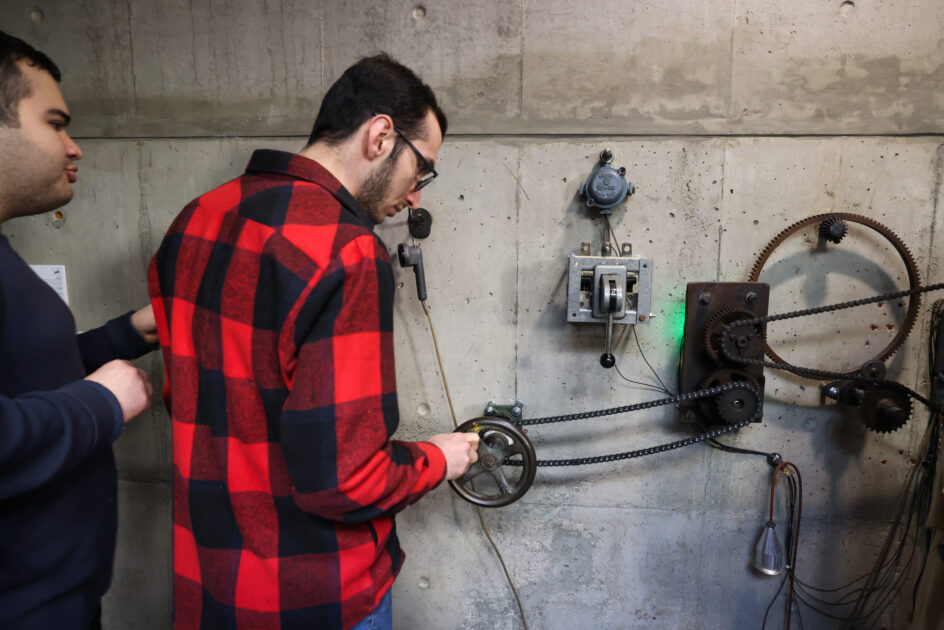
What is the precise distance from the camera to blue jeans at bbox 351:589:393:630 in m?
1.15

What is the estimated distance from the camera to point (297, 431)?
2.96 ft

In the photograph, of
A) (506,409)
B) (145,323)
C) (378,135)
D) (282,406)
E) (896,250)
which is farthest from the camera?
(506,409)

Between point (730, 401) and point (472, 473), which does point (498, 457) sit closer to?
point (472, 473)

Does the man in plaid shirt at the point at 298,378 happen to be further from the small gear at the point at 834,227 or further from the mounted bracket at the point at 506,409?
the small gear at the point at 834,227

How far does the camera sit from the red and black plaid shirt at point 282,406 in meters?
0.91

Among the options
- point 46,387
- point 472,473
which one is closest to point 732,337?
point 472,473

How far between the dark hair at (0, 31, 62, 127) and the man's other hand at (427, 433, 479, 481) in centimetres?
109

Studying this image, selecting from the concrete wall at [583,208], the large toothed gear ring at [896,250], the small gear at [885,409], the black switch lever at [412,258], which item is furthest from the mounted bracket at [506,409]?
the small gear at [885,409]

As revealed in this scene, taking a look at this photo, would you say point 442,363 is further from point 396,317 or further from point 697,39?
point 697,39

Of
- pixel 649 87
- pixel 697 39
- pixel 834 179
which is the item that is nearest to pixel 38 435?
pixel 649 87

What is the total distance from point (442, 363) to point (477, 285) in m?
0.30

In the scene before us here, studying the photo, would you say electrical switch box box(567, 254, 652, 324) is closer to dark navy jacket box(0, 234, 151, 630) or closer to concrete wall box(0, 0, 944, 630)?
concrete wall box(0, 0, 944, 630)

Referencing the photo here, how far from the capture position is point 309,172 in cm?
104

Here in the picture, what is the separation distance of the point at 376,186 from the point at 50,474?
78 cm
